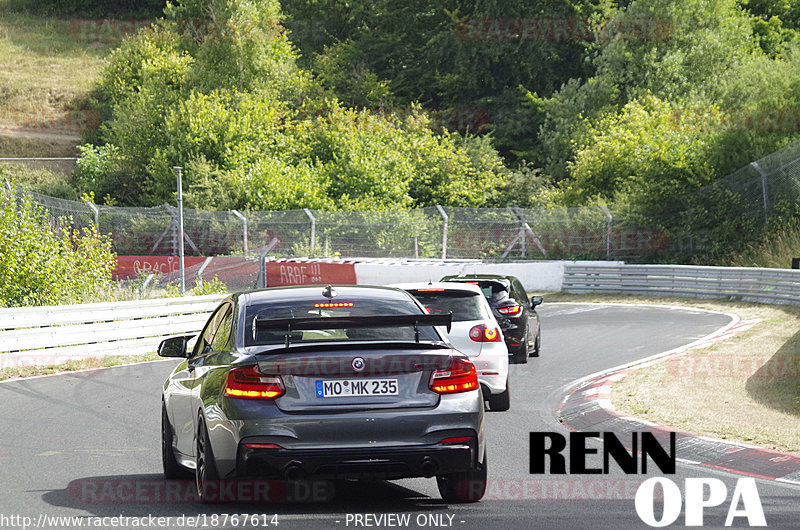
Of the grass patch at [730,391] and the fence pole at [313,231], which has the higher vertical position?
the fence pole at [313,231]

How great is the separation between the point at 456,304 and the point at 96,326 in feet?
26.7

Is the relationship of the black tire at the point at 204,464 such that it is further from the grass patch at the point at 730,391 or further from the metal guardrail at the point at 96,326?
the metal guardrail at the point at 96,326

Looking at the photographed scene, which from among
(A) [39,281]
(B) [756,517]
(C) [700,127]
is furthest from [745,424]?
(C) [700,127]

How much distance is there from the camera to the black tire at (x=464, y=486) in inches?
287

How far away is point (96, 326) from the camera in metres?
19.0

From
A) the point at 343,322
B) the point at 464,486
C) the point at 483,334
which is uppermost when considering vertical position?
the point at 343,322

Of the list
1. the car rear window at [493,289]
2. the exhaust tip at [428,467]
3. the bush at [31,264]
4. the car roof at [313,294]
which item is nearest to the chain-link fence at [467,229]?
the bush at [31,264]

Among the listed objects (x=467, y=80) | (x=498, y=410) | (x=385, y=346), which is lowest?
(x=498, y=410)

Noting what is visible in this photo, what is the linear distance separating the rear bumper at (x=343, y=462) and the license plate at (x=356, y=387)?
1.06 ft

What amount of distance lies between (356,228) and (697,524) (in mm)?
30186

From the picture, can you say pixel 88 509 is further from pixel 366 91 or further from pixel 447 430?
pixel 366 91

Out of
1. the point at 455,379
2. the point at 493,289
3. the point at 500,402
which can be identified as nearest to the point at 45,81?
the point at 493,289

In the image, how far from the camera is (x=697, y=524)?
6.92 metres

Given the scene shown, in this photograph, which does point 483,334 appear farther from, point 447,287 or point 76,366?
point 76,366
